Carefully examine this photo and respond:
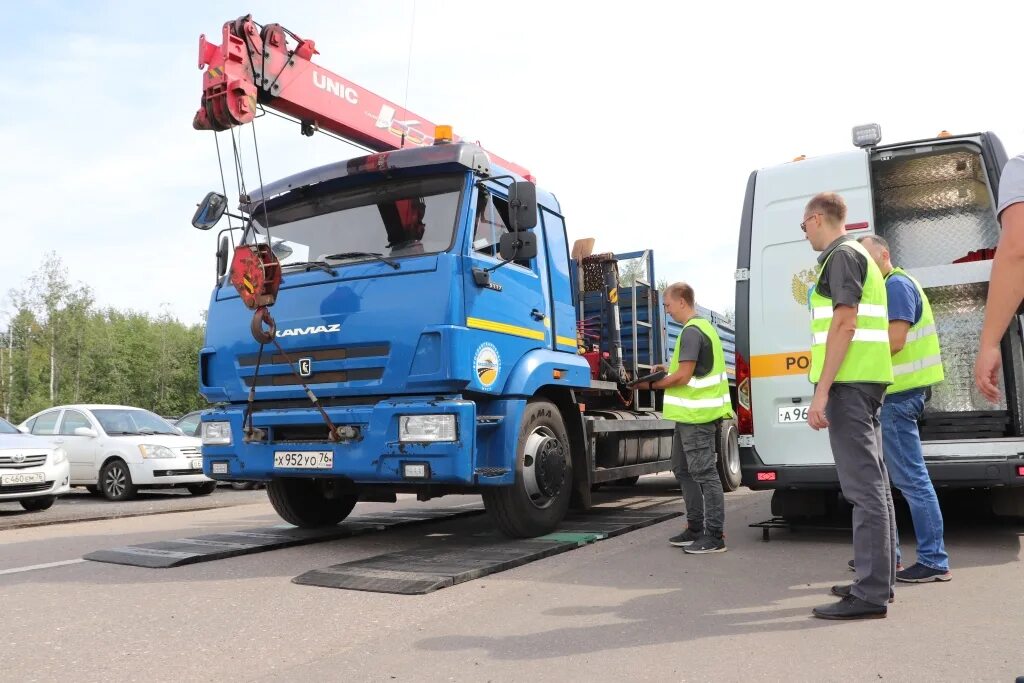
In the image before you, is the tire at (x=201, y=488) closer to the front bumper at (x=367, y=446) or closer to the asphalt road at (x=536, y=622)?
the asphalt road at (x=536, y=622)

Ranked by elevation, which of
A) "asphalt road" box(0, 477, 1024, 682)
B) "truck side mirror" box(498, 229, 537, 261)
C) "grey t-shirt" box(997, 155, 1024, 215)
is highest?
"truck side mirror" box(498, 229, 537, 261)

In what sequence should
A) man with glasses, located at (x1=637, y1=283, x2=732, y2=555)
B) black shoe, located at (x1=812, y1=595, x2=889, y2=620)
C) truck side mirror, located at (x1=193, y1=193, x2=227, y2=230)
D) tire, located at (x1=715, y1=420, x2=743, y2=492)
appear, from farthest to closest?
tire, located at (x1=715, y1=420, x2=743, y2=492)
truck side mirror, located at (x1=193, y1=193, x2=227, y2=230)
man with glasses, located at (x1=637, y1=283, x2=732, y2=555)
black shoe, located at (x1=812, y1=595, x2=889, y2=620)

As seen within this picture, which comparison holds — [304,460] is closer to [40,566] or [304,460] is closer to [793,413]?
[40,566]

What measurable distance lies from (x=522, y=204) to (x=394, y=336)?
1.33 meters

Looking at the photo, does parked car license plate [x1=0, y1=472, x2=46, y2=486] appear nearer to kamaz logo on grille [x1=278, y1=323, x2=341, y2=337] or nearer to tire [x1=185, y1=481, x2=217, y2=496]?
tire [x1=185, y1=481, x2=217, y2=496]

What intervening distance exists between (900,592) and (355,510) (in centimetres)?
627

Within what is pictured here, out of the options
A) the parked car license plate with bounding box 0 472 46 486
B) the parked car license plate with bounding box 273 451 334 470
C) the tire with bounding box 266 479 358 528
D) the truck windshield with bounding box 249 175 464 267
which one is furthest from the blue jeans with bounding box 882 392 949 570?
the parked car license plate with bounding box 0 472 46 486

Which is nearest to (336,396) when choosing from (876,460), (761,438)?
(761,438)

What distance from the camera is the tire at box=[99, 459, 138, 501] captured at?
40.1ft

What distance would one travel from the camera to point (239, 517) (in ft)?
29.7

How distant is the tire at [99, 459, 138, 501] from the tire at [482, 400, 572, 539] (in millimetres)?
8043

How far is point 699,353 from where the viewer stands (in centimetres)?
597

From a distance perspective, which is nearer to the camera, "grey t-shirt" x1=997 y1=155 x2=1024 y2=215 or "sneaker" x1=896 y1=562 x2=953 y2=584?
"grey t-shirt" x1=997 y1=155 x2=1024 y2=215

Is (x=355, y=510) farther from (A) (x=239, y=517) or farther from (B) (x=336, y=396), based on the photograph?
(B) (x=336, y=396)
